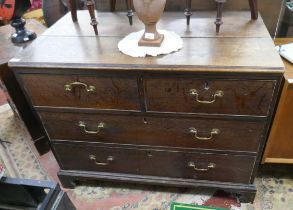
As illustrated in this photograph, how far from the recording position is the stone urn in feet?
3.03

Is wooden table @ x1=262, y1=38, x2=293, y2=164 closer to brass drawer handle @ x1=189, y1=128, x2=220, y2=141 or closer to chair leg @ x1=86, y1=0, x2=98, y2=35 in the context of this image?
brass drawer handle @ x1=189, y1=128, x2=220, y2=141

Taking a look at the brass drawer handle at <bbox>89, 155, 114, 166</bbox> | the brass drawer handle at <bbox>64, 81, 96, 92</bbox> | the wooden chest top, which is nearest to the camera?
the wooden chest top

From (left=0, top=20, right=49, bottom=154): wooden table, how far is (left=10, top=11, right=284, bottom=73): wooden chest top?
347 millimetres

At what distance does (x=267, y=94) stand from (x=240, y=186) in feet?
1.72

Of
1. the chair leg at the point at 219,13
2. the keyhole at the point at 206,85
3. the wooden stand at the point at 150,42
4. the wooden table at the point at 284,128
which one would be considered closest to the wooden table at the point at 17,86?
the wooden stand at the point at 150,42

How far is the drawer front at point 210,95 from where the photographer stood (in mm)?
896

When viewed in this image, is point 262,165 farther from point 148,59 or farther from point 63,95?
point 63,95

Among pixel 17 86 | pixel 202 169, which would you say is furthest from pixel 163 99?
pixel 17 86

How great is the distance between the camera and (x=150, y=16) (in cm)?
95

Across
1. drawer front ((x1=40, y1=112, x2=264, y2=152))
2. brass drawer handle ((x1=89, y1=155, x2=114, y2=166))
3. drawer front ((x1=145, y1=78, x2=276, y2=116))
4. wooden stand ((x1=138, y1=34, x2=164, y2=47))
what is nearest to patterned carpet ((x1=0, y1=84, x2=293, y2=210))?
brass drawer handle ((x1=89, y1=155, x2=114, y2=166))

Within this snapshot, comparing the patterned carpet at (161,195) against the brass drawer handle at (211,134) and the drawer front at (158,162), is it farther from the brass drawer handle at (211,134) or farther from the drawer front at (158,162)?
the brass drawer handle at (211,134)

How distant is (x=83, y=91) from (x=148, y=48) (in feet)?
0.98

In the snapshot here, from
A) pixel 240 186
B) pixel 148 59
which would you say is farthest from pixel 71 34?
pixel 240 186

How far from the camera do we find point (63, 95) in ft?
3.43
